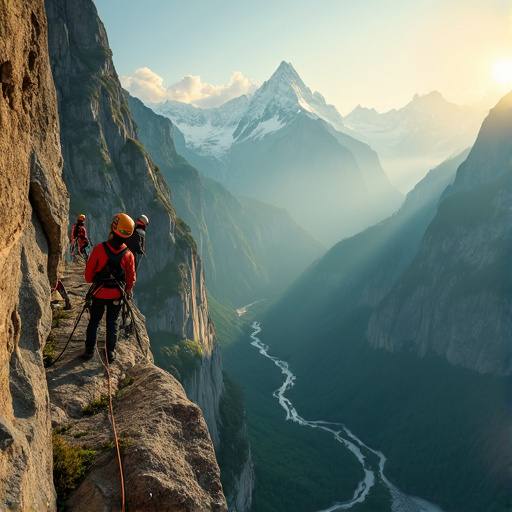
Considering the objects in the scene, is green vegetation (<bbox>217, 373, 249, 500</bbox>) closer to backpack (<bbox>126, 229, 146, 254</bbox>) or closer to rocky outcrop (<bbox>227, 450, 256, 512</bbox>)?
rocky outcrop (<bbox>227, 450, 256, 512</bbox>)

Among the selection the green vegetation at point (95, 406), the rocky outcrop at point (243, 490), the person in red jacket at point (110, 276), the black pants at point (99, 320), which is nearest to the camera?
the green vegetation at point (95, 406)

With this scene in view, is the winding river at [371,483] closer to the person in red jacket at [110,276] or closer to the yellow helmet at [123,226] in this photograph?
the person in red jacket at [110,276]

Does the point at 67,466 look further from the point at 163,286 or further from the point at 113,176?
the point at 113,176

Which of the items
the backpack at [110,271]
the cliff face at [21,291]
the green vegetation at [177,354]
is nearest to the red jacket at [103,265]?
the backpack at [110,271]

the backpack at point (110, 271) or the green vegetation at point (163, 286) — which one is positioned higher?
the green vegetation at point (163, 286)

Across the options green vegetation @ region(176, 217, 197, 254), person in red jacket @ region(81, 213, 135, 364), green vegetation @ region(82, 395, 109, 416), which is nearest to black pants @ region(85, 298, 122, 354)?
person in red jacket @ region(81, 213, 135, 364)

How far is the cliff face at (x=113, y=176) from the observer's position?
339 ft

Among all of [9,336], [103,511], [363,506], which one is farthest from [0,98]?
[363,506]

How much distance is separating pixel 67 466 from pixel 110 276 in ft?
22.8

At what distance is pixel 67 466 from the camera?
1254 centimetres

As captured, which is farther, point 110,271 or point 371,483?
point 371,483

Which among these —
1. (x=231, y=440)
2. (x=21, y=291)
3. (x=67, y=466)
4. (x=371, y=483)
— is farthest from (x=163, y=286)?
(x=67, y=466)

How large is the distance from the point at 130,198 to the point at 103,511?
115812mm

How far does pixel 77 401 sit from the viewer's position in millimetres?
15570
